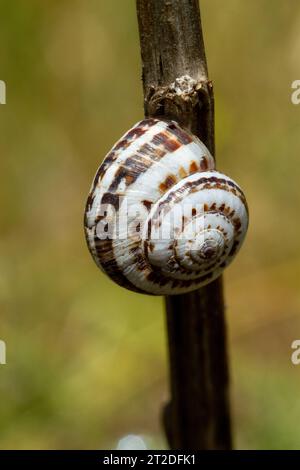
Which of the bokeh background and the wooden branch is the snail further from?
the bokeh background

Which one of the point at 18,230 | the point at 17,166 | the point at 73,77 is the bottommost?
the point at 18,230

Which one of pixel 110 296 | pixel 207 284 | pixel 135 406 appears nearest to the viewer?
pixel 207 284

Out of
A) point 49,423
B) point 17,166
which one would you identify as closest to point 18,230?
point 17,166

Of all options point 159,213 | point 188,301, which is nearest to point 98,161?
point 188,301

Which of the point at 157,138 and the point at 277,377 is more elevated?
the point at 157,138

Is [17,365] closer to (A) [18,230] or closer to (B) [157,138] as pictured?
(A) [18,230]

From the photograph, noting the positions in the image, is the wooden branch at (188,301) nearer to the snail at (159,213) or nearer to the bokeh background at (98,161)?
the snail at (159,213)
